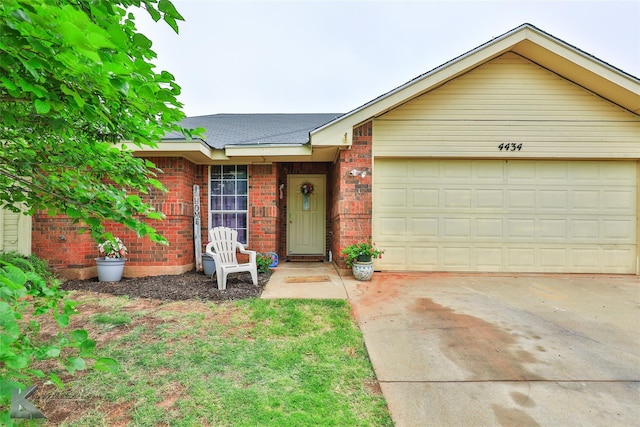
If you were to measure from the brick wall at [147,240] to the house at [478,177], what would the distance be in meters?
0.02

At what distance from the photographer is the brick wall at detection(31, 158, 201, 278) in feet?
16.7

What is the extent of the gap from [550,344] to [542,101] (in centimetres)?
465

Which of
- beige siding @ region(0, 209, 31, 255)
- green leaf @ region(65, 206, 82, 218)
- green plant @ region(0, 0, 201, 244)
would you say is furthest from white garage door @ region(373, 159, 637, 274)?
beige siding @ region(0, 209, 31, 255)

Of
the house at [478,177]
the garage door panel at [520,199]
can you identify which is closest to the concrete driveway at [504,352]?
the house at [478,177]

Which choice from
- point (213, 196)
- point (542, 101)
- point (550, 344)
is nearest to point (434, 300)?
point (550, 344)

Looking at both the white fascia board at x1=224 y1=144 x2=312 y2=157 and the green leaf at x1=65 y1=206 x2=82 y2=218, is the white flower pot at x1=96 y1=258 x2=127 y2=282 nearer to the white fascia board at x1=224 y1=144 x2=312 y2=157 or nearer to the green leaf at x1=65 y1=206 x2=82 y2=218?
the white fascia board at x1=224 y1=144 x2=312 y2=157

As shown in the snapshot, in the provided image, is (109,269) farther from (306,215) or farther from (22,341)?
(22,341)

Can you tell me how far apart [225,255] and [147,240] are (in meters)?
1.83

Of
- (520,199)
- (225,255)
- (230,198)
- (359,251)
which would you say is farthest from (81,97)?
(520,199)

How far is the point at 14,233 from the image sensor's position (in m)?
5.05

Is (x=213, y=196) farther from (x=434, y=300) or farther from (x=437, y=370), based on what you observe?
(x=437, y=370)

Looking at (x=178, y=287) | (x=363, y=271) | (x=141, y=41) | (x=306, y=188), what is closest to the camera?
(x=141, y=41)

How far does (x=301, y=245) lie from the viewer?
721 centimetres

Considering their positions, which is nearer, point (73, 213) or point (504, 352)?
point (73, 213)
